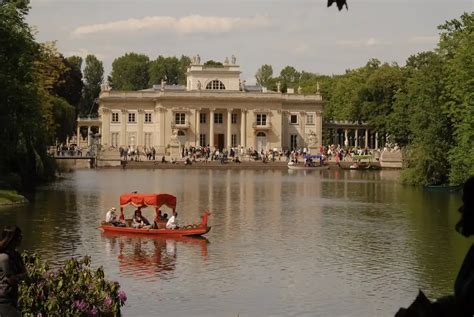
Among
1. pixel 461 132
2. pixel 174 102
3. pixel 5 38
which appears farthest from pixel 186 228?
pixel 174 102

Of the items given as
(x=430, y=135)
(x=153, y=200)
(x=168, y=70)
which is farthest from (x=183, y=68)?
(x=153, y=200)

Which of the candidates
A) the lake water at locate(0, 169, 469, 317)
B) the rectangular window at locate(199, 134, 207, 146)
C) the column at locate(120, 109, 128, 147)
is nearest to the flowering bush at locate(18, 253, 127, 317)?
the lake water at locate(0, 169, 469, 317)

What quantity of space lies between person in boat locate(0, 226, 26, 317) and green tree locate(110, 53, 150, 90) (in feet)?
460

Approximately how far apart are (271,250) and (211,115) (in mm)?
71161

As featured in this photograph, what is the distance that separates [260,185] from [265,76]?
10074 cm

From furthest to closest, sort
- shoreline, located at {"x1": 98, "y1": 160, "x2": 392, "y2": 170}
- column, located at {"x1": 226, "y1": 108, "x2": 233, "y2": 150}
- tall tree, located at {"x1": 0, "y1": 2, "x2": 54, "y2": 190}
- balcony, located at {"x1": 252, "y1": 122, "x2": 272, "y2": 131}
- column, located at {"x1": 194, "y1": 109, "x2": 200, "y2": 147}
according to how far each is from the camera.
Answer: column, located at {"x1": 226, "y1": 108, "x2": 233, "y2": 150} < balcony, located at {"x1": 252, "y1": 122, "x2": 272, "y2": 131} < column, located at {"x1": 194, "y1": 109, "x2": 200, "y2": 147} < shoreline, located at {"x1": 98, "y1": 160, "x2": 392, "y2": 170} < tall tree, located at {"x1": 0, "y1": 2, "x2": 54, "y2": 190}

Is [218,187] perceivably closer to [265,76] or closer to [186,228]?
[186,228]

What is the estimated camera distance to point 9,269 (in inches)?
380

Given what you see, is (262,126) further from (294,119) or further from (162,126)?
(162,126)

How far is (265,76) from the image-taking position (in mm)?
155125

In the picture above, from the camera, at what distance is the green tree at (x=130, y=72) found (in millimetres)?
150250

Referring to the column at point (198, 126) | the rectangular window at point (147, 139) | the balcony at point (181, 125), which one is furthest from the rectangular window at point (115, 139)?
the column at point (198, 126)

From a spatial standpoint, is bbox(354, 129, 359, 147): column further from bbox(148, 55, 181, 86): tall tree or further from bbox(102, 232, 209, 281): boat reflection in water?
bbox(102, 232, 209, 281): boat reflection in water

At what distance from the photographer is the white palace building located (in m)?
96.2
